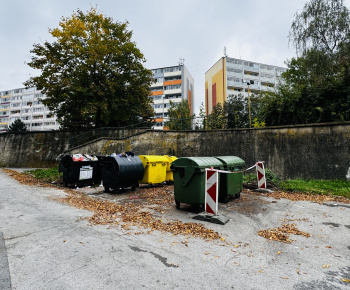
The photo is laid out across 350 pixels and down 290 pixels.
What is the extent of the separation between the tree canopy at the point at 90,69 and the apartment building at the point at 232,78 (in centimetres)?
3118

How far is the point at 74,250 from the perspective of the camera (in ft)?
10.5

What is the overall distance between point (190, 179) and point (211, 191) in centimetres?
71

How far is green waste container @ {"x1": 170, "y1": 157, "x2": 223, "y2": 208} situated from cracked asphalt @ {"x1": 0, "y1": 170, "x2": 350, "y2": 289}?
2.27 feet

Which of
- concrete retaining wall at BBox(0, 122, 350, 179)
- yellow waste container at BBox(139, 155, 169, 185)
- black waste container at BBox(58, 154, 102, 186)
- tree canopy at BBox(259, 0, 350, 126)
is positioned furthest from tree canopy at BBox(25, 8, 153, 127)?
tree canopy at BBox(259, 0, 350, 126)

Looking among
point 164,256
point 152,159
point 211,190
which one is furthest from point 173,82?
point 164,256

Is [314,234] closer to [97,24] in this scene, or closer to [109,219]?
[109,219]

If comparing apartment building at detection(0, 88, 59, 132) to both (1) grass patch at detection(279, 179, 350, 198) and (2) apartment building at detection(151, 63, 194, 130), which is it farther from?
(1) grass patch at detection(279, 179, 350, 198)

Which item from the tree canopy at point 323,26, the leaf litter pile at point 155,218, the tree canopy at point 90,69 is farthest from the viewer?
the tree canopy at point 90,69

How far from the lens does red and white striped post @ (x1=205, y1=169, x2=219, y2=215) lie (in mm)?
5059

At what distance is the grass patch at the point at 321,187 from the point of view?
7941mm

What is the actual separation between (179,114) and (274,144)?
18.0m

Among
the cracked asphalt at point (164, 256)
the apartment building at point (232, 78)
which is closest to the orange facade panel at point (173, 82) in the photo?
the apartment building at point (232, 78)

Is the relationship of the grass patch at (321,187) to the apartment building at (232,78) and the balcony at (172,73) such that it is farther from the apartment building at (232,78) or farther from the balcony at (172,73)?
the balcony at (172,73)

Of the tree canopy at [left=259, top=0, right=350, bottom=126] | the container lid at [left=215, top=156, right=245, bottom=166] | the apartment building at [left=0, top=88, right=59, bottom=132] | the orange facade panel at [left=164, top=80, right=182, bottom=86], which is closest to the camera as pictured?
the container lid at [left=215, top=156, right=245, bottom=166]
